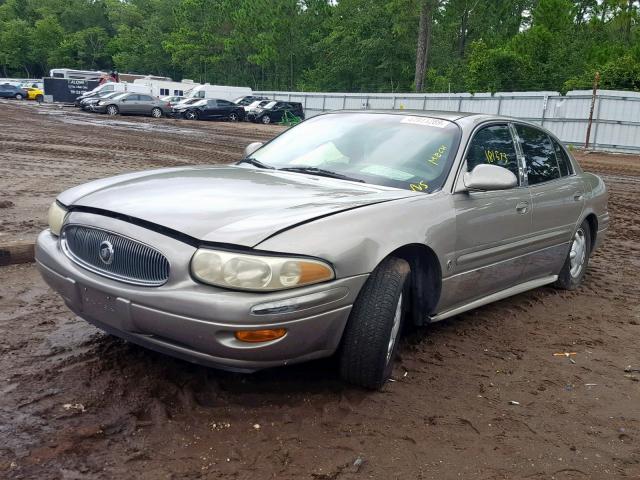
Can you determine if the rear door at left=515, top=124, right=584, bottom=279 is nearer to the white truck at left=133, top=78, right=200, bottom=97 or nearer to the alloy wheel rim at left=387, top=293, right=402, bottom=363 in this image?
the alloy wheel rim at left=387, top=293, right=402, bottom=363

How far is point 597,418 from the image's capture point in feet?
11.1

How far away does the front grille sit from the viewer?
2.98 meters

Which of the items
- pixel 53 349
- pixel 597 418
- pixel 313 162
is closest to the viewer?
pixel 597 418

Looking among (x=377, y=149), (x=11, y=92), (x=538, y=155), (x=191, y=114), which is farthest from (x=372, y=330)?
Result: (x=11, y=92)

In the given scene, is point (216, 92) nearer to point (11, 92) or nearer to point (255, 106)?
point (255, 106)

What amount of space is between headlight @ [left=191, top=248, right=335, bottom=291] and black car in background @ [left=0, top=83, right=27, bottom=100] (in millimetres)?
61127

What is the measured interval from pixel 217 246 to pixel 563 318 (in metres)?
3.18

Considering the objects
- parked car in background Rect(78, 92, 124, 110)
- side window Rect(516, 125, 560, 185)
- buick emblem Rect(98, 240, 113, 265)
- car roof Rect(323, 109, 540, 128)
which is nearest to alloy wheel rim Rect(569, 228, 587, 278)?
side window Rect(516, 125, 560, 185)

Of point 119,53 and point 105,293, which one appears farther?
point 119,53

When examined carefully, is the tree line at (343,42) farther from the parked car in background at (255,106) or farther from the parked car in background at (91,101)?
the parked car in background at (91,101)

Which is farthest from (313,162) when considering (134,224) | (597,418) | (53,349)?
(597,418)

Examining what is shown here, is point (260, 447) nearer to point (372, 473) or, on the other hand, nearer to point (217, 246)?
point (372, 473)

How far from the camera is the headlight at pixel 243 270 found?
2848 millimetres

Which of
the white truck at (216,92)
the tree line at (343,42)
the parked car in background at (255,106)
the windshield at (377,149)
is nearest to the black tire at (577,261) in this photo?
the windshield at (377,149)
